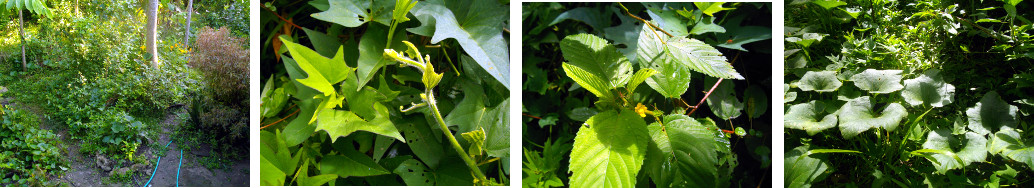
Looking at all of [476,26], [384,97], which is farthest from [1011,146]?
[384,97]

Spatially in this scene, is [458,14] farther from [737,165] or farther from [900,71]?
[900,71]

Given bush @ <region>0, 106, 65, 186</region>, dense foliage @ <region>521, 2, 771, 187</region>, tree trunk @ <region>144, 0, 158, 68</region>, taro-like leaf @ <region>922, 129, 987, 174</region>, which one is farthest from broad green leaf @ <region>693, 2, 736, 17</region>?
bush @ <region>0, 106, 65, 186</region>

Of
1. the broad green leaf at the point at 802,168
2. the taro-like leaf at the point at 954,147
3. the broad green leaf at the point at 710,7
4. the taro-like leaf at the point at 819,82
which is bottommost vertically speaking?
the broad green leaf at the point at 802,168

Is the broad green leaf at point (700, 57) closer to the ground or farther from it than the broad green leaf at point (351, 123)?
farther from it

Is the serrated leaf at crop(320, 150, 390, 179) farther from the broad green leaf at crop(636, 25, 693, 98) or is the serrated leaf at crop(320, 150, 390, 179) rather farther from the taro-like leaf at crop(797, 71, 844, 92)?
the taro-like leaf at crop(797, 71, 844, 92)

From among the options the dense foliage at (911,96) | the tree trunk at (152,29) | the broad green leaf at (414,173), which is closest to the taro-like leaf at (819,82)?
the dense foliage at (911,96)

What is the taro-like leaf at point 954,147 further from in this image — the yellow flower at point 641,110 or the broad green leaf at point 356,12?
the broad green leaf at point 356,12
